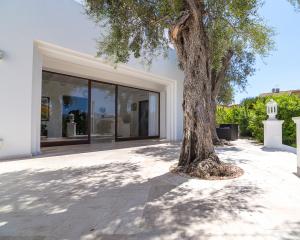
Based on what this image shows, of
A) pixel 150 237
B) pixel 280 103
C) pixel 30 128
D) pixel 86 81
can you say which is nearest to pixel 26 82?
pixel 30 128

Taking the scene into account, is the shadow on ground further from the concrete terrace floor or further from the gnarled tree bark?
the gnarled tree bark

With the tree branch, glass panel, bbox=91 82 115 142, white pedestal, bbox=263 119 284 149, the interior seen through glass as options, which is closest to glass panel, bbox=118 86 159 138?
the interior seen through glass

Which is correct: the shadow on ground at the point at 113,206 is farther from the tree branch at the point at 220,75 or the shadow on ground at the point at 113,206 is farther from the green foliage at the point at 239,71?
the green foliage at the point at 239,71

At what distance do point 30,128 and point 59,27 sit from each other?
3.18 metres

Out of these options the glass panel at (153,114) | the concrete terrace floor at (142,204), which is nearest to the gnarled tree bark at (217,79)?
the glass panel at (153,114)

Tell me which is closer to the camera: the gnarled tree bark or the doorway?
the gnarled tree bark

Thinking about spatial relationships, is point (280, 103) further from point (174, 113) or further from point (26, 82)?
point (26, 82)

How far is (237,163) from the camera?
636 cm

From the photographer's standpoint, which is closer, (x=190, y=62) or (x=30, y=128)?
(x=190, y=62)

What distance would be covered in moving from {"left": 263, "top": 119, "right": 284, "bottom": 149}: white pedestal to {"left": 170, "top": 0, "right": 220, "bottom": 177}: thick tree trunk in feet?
19.1

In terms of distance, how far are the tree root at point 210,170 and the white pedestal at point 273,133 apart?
5.53 meters

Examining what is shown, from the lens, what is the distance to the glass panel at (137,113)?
42.7 ft

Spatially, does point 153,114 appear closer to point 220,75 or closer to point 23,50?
point 220,75

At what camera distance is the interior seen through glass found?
10227 mm
